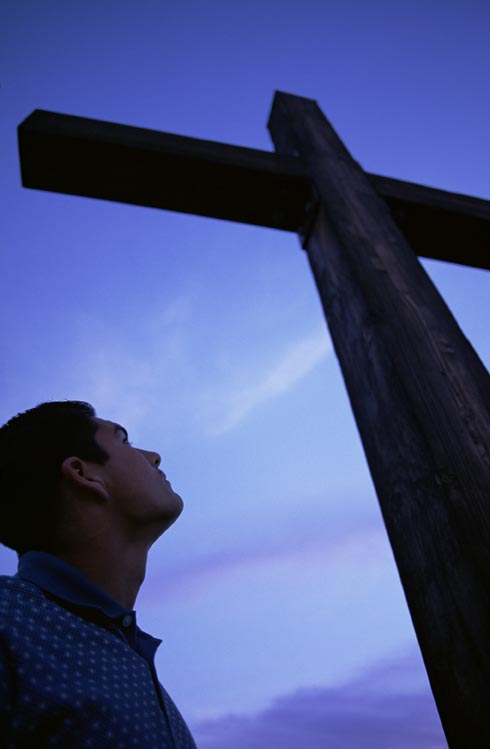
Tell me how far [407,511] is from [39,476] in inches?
43.3

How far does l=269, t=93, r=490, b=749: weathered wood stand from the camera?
3.09ft

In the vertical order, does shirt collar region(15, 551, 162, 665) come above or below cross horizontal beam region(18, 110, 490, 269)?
below

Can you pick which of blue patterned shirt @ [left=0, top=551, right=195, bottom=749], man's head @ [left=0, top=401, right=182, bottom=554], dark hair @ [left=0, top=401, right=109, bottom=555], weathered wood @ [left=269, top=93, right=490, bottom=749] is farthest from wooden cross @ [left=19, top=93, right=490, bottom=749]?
dark hair @ [left=0, top=401, right=109, bottom=555]

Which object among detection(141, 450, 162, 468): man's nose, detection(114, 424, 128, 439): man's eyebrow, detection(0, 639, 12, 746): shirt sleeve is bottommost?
detection(0, 639, 12, 746): shirt sleeve

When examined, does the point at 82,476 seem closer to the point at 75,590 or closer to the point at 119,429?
the point at 119,429

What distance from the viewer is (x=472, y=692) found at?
89cm

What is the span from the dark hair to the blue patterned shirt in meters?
0.19

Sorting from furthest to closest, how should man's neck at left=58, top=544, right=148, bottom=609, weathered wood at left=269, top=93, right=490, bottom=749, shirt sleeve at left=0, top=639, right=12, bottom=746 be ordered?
man's neck at left=58, top=544, right=148, bottom=609
weathered wood at left=269, top=93, right=490, bottom=749
shirt sleeve at left=0, top=639, right=12, bottom=746

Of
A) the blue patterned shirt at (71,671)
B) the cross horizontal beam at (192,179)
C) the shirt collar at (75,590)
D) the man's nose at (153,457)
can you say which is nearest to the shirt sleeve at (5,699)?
the blue patterned shirt at (71,671)

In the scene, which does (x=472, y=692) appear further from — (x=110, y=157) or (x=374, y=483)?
(x=110, y=157)

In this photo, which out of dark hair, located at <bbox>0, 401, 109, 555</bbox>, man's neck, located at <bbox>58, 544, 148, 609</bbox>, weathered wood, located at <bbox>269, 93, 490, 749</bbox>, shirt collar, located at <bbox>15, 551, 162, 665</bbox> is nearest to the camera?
weathered wood, located at <bbox>269, 93, 490, 749</bbox>

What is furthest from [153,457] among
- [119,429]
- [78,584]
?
[78,584]

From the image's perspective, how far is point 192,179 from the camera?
188 centimetres

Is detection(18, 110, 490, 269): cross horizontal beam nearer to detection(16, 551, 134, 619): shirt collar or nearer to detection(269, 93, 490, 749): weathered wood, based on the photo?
detection(269, 93, 490, 749): weathered wood
